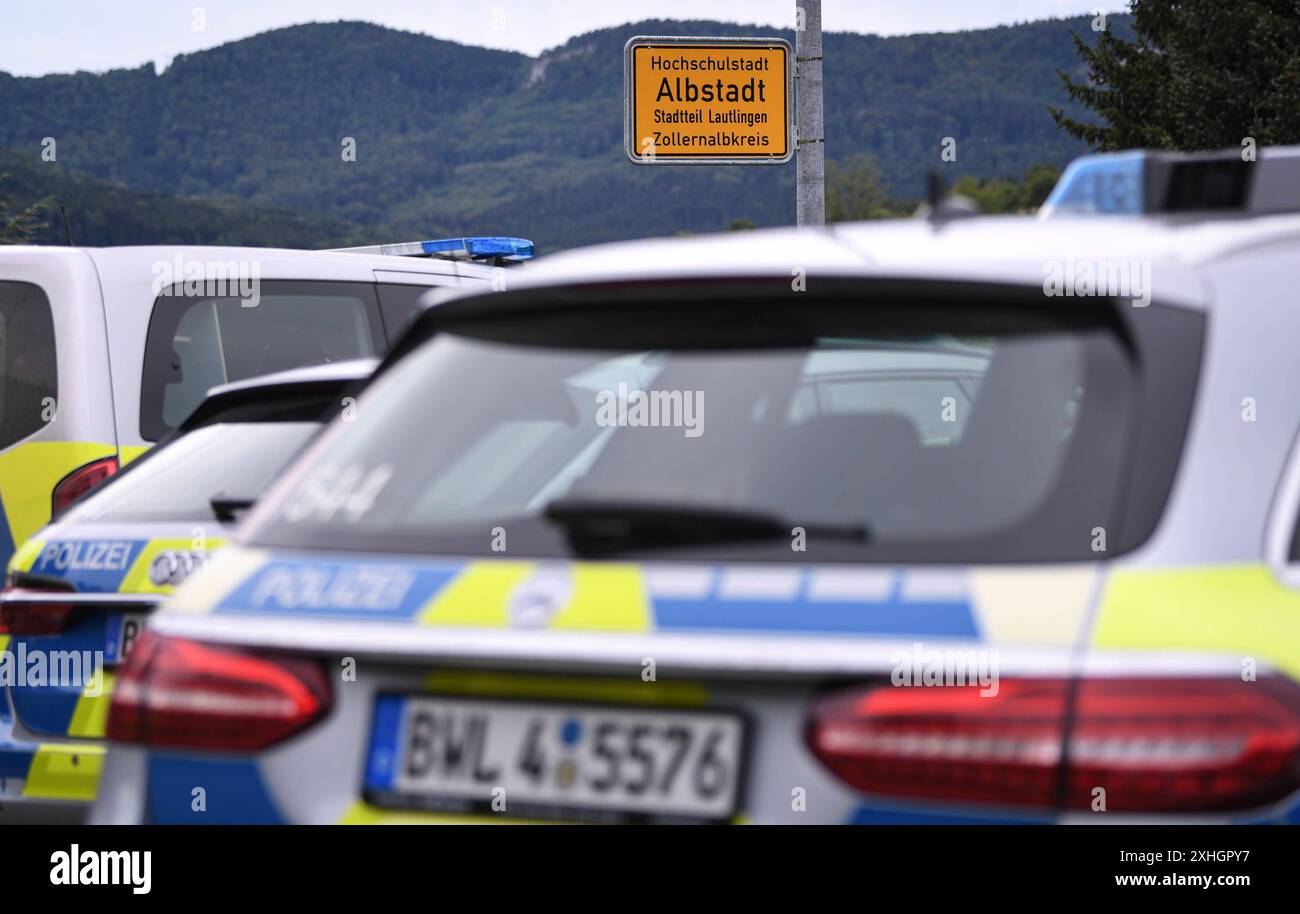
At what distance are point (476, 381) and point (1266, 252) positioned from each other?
3.45 feet

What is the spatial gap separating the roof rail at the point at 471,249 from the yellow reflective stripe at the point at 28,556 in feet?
20.8

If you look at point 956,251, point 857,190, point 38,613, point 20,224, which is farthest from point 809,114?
point 857,190

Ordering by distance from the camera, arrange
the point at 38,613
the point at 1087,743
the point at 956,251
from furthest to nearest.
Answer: the point at 38,613 < the point at 956,251 < the point at 1087,743

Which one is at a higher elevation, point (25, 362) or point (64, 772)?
point (25, 362)

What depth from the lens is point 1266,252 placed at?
7.29 ft

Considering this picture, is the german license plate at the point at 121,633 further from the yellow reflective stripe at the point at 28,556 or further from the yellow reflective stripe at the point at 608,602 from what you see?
the yellow reflective stripe at the point at 608,602

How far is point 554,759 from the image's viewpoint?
79.1 inches

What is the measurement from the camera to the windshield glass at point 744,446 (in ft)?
6.55

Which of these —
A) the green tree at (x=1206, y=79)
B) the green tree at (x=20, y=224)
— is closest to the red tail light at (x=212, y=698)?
the green tree at (x=20, y=224)

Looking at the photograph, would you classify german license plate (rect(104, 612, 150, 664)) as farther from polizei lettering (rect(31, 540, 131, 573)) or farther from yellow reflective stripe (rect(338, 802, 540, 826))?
yellow reflective stripe (rect(338, 802, 540, 826))

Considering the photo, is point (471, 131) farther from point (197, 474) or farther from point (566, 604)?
point (566, 604)

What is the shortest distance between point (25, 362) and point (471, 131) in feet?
617

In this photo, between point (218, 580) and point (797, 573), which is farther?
point (218, 580)

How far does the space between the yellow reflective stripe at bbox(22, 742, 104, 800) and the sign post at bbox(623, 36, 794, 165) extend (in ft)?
29.7
